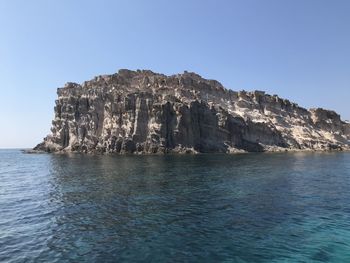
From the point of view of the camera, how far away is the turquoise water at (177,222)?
22453 mm

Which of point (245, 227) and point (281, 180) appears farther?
point (281, 180)

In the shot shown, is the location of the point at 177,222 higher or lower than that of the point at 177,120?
lower

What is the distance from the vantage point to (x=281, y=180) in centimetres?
5700

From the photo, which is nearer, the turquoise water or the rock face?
the turquoise water

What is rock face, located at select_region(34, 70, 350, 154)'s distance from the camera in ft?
462

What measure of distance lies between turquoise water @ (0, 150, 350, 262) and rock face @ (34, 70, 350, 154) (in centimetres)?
8661

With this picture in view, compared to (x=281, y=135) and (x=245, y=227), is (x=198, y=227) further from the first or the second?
(x=281, y=135)

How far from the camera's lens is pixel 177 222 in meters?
30.2

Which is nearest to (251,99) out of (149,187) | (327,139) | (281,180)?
(327,139)

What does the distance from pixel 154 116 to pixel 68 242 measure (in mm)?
116864

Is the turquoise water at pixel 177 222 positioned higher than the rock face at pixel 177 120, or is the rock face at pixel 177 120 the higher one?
the rock face at pixel 177 120

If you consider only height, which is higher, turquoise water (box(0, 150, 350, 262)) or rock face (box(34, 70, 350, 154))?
rock face (box(34, 70, 350, 154))

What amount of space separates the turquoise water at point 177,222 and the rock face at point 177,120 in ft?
284

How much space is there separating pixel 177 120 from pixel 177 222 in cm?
11037
